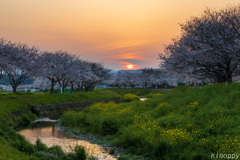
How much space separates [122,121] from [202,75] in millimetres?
12758

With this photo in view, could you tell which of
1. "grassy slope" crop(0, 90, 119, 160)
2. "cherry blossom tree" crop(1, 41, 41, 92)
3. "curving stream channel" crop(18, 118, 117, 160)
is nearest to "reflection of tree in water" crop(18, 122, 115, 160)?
"curving stream channel" crop(18, 118, 117, 160)

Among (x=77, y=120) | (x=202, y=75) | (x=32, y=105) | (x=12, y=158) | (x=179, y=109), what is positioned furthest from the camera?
(x=32, y=105)

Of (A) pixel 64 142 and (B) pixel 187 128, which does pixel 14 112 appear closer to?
(A) pixel 64 142

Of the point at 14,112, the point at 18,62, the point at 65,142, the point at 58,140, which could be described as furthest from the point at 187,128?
the point at 18,62

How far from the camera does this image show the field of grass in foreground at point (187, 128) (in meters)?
9.38

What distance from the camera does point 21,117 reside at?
71.2ft

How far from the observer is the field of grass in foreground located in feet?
30.8

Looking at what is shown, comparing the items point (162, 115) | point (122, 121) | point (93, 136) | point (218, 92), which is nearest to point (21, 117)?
point (93, 136)

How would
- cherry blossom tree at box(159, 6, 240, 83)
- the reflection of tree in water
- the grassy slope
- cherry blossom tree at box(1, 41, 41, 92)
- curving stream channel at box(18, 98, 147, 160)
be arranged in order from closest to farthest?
the grassy slope < curving stream channel at box(18, 98, 147, 160) < the reflection of tree in water < cherry blossom tree at box(159, 6, 240, 83) < cherry blossom tree at box(1, 41, 41, 92)

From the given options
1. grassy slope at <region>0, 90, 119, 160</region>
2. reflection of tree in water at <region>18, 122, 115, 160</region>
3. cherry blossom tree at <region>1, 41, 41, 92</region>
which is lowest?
reflection of tree in water at <region>18, 122, 115, 160</region>

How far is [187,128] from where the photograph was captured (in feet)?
38.1

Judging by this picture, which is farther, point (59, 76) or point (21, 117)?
point (59, 76)

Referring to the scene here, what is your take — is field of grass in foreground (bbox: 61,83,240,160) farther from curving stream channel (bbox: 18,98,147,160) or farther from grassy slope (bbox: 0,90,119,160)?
grassy slope (bbox: 0,90,119,160)

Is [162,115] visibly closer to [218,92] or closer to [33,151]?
[218,92]
